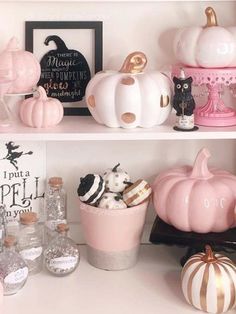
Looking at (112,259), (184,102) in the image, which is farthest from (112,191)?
(184,102)

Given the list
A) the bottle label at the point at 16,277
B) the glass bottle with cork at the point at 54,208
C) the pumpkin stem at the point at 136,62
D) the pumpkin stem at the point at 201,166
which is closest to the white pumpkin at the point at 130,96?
the pumpkin stem at the point at 136,62

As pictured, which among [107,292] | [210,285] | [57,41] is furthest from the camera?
[57,41]

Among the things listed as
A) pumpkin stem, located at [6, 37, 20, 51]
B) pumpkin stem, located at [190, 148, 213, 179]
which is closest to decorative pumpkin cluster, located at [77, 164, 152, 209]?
pumpkin stem, located at [190, 148, 213, 179]

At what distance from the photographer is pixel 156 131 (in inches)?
47.9

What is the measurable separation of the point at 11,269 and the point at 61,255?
0.12 m

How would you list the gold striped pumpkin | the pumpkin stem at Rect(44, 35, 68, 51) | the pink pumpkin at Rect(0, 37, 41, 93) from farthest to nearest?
the pumpkin stem at Rect(44, 35, 68, 51), the pink pumpkin at Rect(0, 37, 41, 93), the gold striped pumpkin

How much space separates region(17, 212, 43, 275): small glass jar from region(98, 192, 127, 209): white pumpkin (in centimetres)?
15

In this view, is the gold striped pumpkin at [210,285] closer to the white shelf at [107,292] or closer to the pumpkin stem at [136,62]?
the white shelf at [107,292]

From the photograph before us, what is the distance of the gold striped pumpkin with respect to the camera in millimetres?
1113

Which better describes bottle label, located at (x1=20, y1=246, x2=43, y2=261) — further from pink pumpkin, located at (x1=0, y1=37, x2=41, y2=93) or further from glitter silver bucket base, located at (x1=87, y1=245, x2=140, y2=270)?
pink pumpkin, located at (x1=0, y1=37, x2=41, y2=93)

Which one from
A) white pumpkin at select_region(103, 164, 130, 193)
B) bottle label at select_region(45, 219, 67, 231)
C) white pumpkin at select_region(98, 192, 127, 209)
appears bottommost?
bottle label at select_region(45, 219, 67, 231)

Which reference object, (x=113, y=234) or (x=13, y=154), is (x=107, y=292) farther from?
(x=13, y=154)

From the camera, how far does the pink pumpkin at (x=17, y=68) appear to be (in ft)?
4.00

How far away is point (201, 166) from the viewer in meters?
1.29
